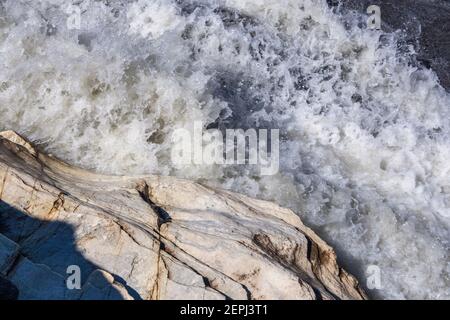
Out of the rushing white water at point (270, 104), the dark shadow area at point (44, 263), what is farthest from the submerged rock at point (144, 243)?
the rushing white water at point (270, 104)

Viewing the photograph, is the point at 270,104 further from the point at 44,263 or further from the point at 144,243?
the point at 44,263

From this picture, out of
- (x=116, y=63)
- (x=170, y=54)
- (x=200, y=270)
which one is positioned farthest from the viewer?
(x=170, y=54)

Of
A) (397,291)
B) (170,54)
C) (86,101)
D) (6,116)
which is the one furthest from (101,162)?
(397,291)

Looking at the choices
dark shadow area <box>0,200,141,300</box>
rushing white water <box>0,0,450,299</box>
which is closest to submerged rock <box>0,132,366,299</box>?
dark shadow area <box>0,200,141,300</box>

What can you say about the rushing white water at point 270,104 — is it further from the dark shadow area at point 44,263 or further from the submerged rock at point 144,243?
the dark shadow area at point 44,263

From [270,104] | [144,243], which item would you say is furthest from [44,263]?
[270,104]

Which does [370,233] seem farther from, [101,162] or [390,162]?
[101,162]

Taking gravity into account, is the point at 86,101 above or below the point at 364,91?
below
